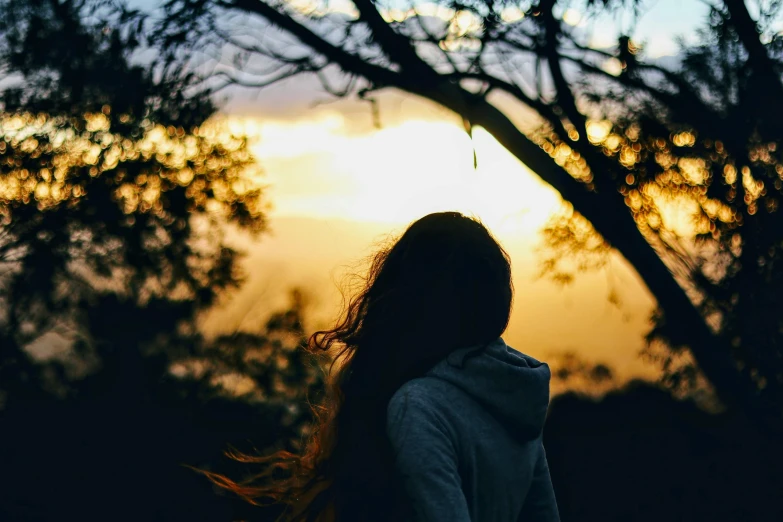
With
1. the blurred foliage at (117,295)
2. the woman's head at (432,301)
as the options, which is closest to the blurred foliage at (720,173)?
the blurred foliage at (117,295)

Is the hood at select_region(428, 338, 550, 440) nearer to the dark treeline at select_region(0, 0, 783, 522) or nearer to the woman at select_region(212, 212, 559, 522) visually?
the woman at select_region(212, 212, 559, 522)

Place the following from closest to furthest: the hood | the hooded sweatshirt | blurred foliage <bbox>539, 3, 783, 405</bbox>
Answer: the hooded sweatshirt, the hood, blurred foliage <bbox>539, 3, 783, 405</bbox>

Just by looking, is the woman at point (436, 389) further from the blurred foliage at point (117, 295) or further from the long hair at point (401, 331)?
the blurred foliage at point (117, 295)

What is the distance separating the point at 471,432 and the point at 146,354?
37.9 ft

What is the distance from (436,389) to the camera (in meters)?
1.44

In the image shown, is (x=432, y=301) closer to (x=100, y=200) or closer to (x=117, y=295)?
(x=100, y=200)

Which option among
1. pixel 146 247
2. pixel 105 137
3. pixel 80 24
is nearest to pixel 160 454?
pixel 146 247

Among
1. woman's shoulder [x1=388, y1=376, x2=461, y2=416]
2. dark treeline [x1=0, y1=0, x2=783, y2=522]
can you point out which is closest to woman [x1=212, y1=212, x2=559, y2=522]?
woman's shoulder [x1=388, y1=376, x2=461, y2=416]

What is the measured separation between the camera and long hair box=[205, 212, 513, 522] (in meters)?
1.51

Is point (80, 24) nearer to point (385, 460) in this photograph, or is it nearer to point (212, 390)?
point (385, 460)

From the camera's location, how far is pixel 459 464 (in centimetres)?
144

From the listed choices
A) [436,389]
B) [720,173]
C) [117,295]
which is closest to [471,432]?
[436,389]

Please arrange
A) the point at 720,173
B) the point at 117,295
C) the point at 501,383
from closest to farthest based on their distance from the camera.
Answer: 1. the point at 501,383
2. the point at 720,173
3. the point at 117,295

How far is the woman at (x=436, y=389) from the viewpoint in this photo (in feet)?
4.67
